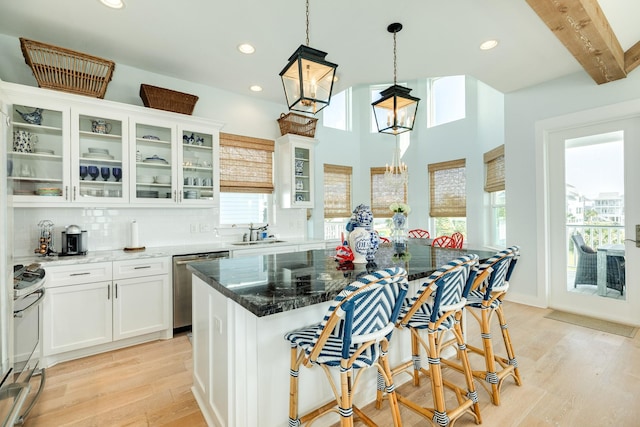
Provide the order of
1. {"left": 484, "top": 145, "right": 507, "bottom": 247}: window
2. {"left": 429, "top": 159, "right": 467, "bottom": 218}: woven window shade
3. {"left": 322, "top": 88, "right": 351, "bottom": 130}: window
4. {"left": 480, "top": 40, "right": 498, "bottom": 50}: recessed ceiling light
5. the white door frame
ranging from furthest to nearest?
{"left": 322, "top": 88, "right": 351, "bottom": 130}: window < {"left": 429, "top": 159, "right": 467, "bottom": 218}: woven window shade < {"left": 484, "top": 145, "right": 507, "bottom": 247}: window < the white door frame < {"left": 480, "top": 40, "right": 498, "bottom": 50}: recessed ceiling light

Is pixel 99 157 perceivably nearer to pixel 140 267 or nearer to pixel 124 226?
pixel 124 226

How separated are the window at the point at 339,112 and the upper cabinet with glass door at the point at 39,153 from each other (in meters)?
4.05

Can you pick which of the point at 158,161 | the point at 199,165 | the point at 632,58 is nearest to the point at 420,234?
the point at 632,58

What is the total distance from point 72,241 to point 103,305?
73cm

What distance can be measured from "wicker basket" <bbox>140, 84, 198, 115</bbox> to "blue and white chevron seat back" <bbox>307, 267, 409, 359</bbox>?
3.18 meters

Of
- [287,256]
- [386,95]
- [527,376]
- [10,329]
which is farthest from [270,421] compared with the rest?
[386,95]

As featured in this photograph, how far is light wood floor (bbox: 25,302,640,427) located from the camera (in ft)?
6.16

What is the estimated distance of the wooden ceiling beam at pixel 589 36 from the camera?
6.97 ft

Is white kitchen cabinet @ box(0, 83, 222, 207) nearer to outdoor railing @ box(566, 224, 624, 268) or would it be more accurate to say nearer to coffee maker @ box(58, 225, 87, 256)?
coffee maker @ box(58, 225, 87, 256)

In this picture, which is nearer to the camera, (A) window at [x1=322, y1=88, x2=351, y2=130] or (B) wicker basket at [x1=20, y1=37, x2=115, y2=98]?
(B) wicker basket at [x1=20, y1=37, x2=115, y2=98]

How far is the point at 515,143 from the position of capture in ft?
13.6

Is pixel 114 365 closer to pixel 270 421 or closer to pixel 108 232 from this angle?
pixel 108 232

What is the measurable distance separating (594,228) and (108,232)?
5.54 metres

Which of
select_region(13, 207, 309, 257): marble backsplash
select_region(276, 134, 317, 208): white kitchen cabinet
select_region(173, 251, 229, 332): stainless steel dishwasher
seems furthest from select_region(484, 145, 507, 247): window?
select_region(173, 251, 229, 332): stainless steel dishwasher
